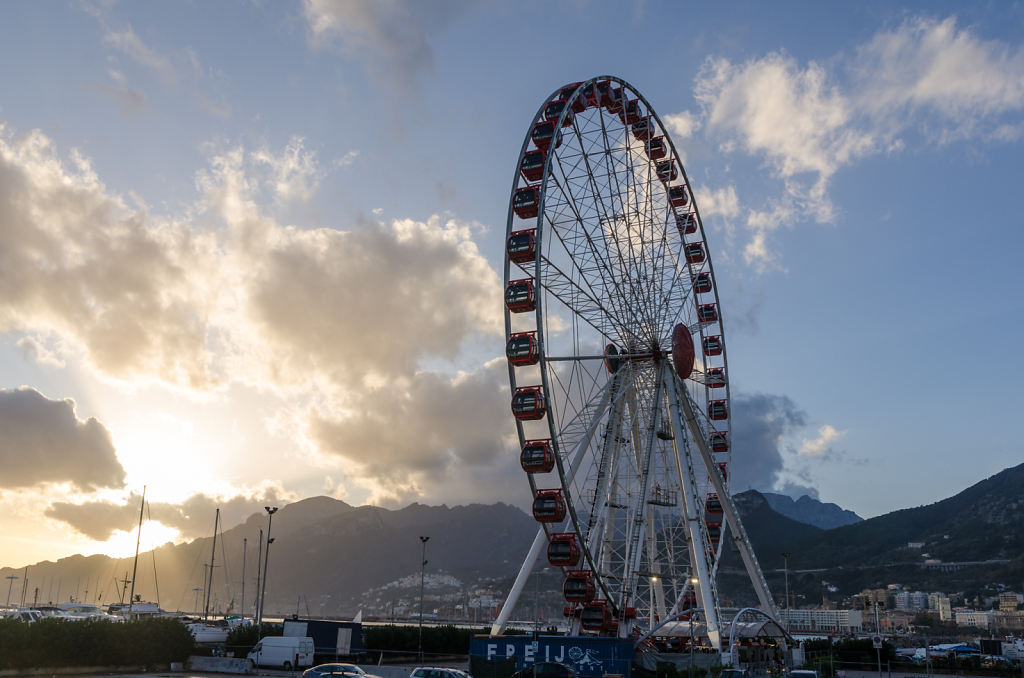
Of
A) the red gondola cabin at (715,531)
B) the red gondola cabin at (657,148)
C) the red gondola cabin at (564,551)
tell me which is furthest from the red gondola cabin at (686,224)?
the red gondola cabin at (564,551)

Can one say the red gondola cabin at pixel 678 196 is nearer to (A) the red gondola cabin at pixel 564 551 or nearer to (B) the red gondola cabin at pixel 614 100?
(B) the red gondola cabin at pixel 614 100

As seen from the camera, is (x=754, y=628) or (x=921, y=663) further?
(x=921, y=663)

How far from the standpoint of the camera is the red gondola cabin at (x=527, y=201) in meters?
44.8

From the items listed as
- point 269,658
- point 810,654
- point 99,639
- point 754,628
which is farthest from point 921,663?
point 99,639

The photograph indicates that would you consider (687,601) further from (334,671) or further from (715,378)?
(334,671)

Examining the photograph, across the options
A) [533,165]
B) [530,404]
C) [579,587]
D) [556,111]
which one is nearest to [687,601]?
[579,587]

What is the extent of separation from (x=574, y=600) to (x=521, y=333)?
14.4 meters

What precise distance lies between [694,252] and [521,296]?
21737mm

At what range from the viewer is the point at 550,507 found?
42.5 m

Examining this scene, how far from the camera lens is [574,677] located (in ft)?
117

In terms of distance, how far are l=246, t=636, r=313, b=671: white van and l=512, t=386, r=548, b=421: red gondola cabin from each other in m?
21.1

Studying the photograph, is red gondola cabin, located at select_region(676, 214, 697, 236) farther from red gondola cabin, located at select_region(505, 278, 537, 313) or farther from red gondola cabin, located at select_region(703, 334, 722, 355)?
red gondola cabin, located at select_region(505, 278, 537, 313)

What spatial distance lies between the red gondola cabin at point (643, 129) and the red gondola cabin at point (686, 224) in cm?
673

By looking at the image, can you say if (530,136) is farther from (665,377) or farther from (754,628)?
(754,628)
